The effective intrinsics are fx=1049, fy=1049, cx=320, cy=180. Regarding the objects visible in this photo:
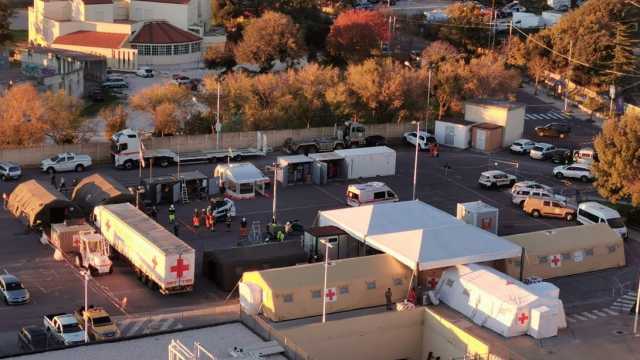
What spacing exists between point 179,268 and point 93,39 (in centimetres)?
4878

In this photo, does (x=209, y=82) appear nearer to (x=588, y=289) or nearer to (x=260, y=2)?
(x=588, y=289)

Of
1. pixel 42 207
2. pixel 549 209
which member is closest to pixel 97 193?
pixel 42 207

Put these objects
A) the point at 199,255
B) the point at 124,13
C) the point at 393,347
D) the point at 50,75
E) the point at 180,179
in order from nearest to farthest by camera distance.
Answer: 1. the point at 393,347
2. the point at 199,255
3. the point at 180,179
4. the point at 50,75
5. the point at 124,13

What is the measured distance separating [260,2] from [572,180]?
44.7 metres

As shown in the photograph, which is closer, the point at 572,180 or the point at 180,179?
the point at 180,179

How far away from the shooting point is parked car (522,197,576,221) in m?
41.0

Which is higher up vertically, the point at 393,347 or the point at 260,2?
the point at 260,2

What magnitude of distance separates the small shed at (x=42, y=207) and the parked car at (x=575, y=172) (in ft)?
71.7

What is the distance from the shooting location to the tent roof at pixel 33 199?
36.9m

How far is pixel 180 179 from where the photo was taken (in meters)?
41.5

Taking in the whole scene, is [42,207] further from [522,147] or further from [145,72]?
[145,72]

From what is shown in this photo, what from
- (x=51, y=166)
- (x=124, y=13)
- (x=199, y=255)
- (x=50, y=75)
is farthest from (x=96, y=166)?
(x=124, y=13)

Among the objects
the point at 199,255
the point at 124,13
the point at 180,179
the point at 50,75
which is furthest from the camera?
the point at 124,13

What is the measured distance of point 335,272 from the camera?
1203 inches
